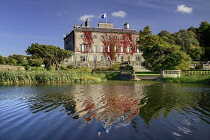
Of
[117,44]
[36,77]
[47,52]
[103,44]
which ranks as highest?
[117,44]

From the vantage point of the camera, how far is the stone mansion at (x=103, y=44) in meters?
50.2

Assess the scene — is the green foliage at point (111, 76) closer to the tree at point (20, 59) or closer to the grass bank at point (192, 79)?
the grass bank at point (192, 79)

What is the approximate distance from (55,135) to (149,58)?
2925 cm

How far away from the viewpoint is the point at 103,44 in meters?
52.0

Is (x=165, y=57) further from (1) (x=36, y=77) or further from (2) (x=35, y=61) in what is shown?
(2) (x=35, y=61)

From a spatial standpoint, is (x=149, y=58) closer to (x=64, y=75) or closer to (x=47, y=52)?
(x=64, y=75)

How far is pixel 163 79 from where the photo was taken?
27.0 meters

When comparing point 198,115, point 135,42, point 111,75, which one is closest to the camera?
point 198,115

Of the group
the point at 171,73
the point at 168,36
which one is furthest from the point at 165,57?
the point at 168,36

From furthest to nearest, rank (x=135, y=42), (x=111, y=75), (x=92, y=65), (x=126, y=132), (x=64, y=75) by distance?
(x=135, y=42) → (x=92, y=65) → (x=111, y=75) → (x=64, y=75) → (x=126, y=132)

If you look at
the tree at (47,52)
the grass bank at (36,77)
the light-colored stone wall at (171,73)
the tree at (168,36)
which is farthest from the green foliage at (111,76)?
the tree at (168,36)

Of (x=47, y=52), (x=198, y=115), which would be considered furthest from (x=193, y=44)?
(x=198, y=115)

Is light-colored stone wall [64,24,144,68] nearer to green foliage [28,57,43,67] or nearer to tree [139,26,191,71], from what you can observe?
green foliage [28,57,43,67]

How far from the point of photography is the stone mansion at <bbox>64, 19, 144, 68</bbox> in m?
50.2
